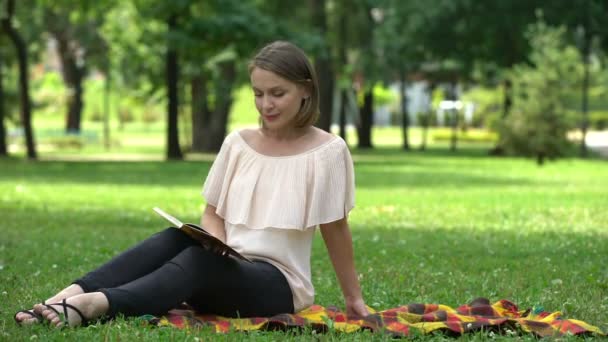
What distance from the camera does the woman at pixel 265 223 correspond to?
238 inches

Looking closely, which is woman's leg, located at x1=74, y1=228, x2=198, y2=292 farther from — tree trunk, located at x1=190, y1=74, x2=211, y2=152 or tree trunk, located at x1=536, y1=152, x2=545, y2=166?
tree trunk, located at x1=190, y1=74, x2=211, y2=152

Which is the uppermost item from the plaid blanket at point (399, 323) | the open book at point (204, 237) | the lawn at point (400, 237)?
the open book at point (204, 237)

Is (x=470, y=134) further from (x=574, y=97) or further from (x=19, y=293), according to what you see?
(x=19, y=293)

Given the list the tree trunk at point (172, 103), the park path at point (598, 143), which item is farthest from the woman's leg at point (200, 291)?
the park path at point (598, 143)

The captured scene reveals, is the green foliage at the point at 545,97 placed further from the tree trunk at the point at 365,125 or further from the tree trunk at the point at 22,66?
the tree trunk at the point at 365,125

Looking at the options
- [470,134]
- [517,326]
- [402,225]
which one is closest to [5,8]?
[402,225]

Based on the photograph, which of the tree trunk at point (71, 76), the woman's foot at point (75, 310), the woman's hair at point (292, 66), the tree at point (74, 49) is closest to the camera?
the woman's foot at point (75, 310)

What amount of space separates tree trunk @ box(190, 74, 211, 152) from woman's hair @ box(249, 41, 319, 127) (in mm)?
40053

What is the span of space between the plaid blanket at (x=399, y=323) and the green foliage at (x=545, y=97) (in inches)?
1137

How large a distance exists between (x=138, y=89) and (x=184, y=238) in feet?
150

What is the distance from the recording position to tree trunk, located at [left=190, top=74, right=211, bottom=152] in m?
46.7

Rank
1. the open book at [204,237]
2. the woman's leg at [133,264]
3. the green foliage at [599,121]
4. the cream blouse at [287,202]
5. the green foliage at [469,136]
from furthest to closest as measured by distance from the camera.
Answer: the green foliage at [599,121]
the green foliage at [469,136]
the cream blouse at [287,202]
the woman's leg at [133,264]
the open book at [204,237]

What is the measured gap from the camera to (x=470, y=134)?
68.8 meters

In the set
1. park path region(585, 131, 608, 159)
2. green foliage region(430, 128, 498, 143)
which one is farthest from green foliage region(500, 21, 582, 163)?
green foliage region(430, 128, 498, 143)
